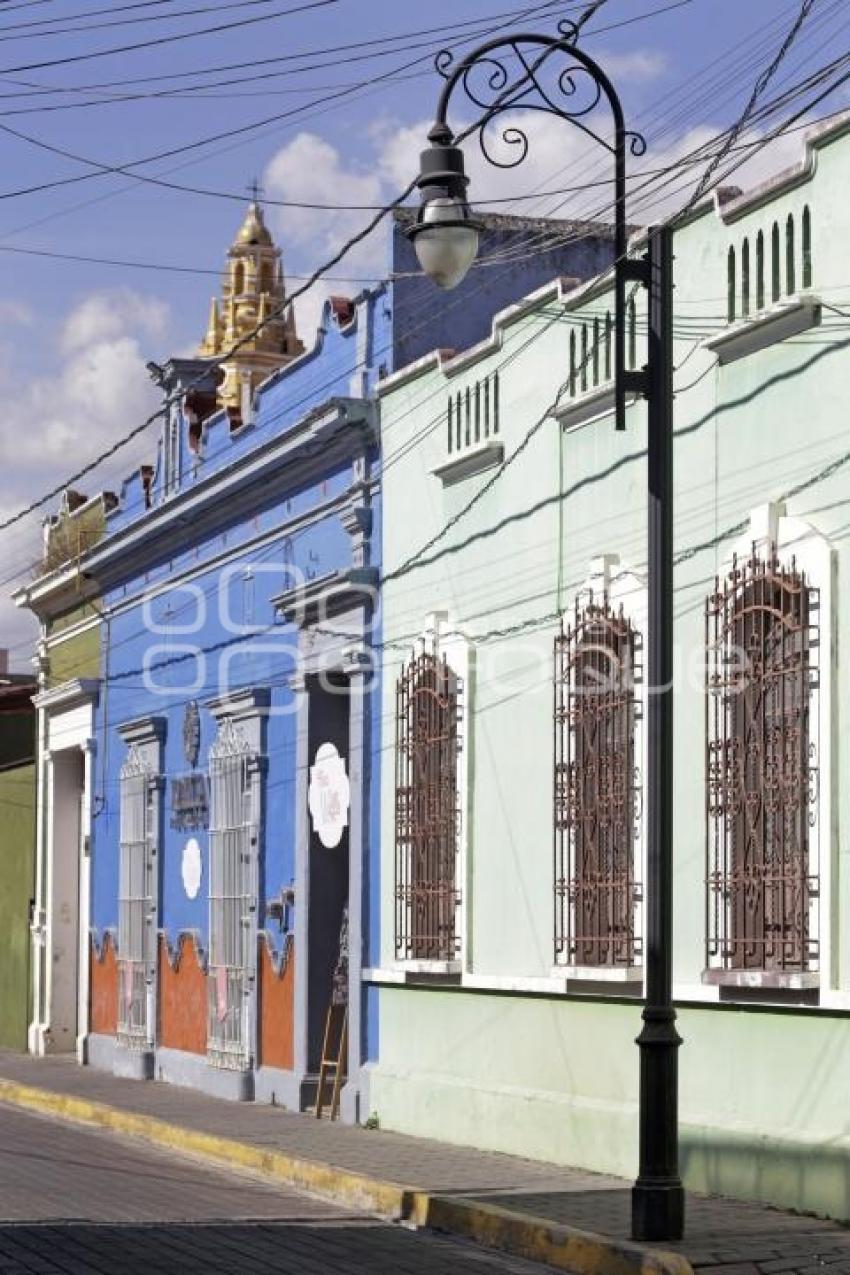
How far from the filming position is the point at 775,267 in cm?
1278

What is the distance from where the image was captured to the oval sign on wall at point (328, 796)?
19219 millimetres

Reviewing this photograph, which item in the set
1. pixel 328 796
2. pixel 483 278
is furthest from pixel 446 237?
pixel 328 796

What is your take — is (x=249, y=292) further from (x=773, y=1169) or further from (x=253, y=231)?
→ (x=773, y=1169)

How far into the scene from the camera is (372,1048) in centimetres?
1834

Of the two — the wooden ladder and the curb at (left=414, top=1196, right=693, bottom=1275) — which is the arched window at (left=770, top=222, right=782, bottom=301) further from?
the wooden ladder

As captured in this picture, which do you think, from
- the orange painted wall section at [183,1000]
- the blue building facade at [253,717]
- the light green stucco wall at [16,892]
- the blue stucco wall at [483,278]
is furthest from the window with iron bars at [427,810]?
the light green stucco wall at [16,892]

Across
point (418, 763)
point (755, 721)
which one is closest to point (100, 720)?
point (418, 763)

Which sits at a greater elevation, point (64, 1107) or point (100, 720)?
point (100, 720)

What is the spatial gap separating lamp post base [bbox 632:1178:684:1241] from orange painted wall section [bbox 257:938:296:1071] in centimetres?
903

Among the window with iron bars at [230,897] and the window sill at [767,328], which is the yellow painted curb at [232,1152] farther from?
the window sill at [767,328]

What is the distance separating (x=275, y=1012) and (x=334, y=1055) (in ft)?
3.39

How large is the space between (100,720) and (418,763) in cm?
996

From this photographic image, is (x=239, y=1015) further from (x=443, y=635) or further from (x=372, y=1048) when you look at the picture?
(x=443, y=635)

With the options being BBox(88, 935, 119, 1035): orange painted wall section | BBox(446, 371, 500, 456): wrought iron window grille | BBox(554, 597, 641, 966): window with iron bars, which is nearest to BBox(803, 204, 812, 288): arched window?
BBox(554, 597, 641, 966): window with iron bars
